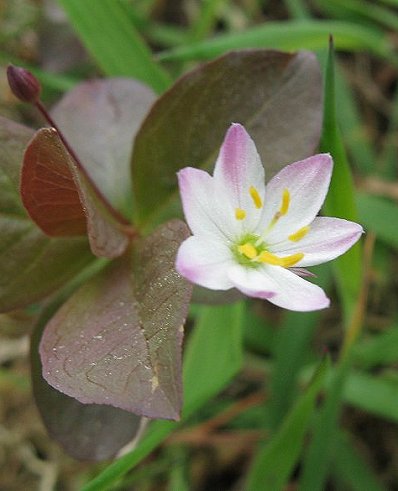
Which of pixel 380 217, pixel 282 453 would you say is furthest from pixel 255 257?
pixel 380 217

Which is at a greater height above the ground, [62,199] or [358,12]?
[62,199]

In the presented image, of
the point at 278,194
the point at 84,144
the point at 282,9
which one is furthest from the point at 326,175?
the point at 282,9

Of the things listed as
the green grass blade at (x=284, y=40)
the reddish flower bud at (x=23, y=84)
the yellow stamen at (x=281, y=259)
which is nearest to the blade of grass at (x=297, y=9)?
the green grass blade at (x=284, y=40)

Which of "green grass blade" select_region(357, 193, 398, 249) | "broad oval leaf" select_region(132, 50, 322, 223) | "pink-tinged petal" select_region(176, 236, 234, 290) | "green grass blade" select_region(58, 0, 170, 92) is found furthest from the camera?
"green grass blade" select_region(357, 193, 398, 249)

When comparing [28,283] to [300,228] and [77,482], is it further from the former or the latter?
[77,482]

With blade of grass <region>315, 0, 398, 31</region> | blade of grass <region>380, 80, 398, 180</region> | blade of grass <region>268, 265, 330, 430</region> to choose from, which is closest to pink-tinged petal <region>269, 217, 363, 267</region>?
blade of grass <region>268, 265, 330, 430</region>

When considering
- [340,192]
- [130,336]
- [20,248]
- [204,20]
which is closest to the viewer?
[130,336]

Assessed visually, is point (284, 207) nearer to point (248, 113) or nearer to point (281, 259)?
point (281, 259)

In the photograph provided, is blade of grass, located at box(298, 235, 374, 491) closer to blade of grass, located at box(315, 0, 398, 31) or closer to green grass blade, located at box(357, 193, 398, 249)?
green grass blade, located at box(357, 193, 398, 249)
